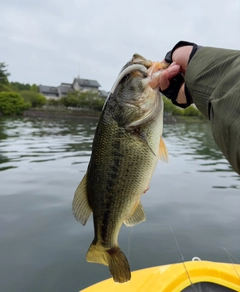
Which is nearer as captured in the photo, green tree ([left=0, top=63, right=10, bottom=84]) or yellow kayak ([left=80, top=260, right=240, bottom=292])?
yellow kayak ([left=80, top=260, right=240, bottom=292])

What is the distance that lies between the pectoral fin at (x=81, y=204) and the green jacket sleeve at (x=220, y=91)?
1.05 meters

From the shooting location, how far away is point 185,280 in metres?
3.45

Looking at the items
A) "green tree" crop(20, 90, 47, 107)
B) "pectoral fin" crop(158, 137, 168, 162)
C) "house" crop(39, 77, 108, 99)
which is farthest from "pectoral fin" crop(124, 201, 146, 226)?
"house" crop(39, 77, 108, 99)

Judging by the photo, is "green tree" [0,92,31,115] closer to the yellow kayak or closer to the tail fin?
the yellow kayak

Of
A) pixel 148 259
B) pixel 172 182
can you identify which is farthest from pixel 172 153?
pixel 148 259

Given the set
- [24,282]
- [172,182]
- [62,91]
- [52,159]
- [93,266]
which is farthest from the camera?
[62,91]

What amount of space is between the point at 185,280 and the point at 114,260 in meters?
1.66

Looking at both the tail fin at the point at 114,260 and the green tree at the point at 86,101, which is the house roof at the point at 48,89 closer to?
the green tree at the point at 86,101

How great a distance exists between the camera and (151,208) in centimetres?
723

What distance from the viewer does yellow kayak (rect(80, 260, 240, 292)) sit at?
339 cm

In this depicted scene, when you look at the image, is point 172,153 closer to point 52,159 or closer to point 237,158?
point 52,159

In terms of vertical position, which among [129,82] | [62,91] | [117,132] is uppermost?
[129,82]

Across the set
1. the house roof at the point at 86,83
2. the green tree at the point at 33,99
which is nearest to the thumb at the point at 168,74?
the green tree at the point at 33,99

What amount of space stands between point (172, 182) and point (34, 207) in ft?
14.9
